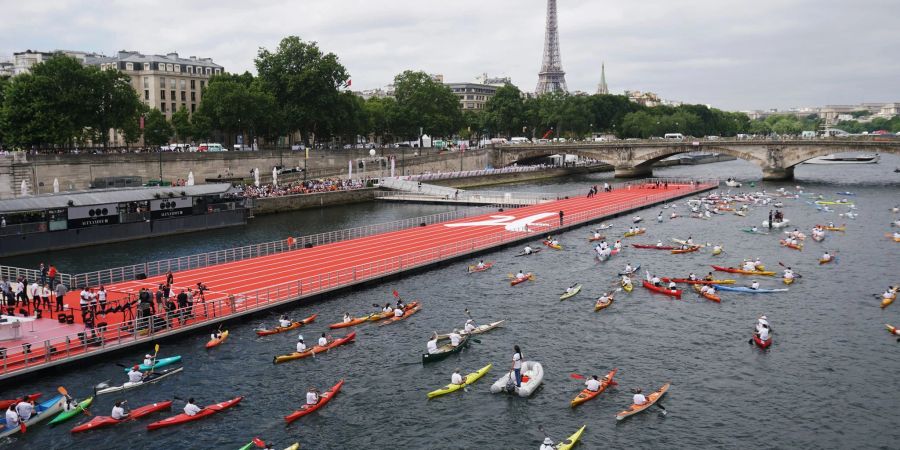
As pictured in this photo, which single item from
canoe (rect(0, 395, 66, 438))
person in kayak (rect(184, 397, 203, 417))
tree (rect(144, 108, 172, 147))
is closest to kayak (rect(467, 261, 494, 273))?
person in kayak (rect(184, 397, 203, 417))

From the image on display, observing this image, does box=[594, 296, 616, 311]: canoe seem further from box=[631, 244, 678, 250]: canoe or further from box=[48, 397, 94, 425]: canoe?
box=[48, 397, 94, 425]: canoe

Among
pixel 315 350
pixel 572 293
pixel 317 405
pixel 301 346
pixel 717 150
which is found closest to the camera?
pixel 317 405

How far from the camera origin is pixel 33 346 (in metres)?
34.9

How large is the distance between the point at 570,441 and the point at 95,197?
56.4m

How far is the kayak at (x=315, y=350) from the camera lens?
119 ft

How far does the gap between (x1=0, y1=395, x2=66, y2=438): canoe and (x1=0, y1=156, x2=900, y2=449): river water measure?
538mm

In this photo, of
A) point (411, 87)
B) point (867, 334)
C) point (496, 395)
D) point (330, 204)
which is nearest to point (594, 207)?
point (330, 204)

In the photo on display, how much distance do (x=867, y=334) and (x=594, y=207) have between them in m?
53.4

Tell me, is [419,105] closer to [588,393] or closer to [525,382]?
[525,382]

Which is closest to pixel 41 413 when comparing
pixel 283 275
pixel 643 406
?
pixel 283 275

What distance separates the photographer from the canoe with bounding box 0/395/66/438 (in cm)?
2844

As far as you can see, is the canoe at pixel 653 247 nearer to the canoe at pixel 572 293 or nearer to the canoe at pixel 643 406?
the canoe at pixel 572 293

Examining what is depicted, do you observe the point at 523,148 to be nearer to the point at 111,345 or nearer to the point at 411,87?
the point at 411,87

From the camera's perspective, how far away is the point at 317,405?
102ft
